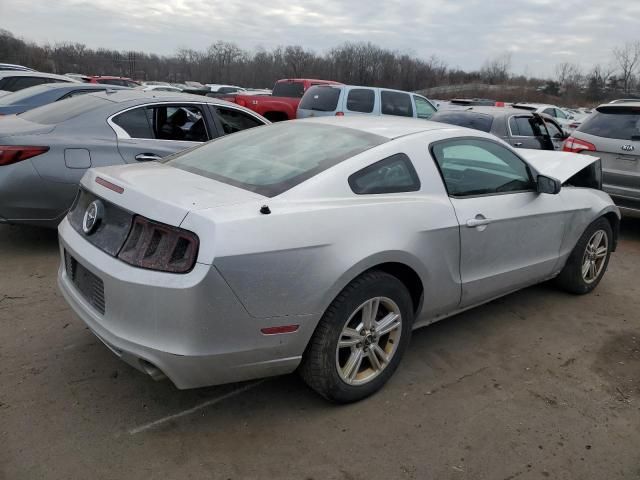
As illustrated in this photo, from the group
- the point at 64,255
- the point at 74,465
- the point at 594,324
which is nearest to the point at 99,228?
the point at 64,255

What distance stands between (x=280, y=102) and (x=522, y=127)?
6298mm

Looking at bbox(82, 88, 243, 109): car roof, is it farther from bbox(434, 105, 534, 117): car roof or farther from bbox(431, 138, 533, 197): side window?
bbox(434, 105, 534, 117): car roof

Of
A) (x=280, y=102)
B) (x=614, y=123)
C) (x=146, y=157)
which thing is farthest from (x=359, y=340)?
(x=280, y=102)

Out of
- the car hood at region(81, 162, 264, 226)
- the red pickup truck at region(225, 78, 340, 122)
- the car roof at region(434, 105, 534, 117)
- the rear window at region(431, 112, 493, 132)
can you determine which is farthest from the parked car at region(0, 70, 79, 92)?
the car hood at region(81, 162, 264, 226)

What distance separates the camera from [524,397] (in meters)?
3.08

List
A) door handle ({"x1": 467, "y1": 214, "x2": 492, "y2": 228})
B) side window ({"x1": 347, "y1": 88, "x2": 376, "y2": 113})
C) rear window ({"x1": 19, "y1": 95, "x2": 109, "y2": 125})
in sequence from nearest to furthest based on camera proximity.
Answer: door handle ({"x1": 467, "y1": 214, "x2": 492, "y2": 228}), rear window ({"x1": 19, "y1": 95, "x2": 109, "y2": 125}), side window ({"x1": 347, "y1": 88, "x2": 376, "y2": 113})

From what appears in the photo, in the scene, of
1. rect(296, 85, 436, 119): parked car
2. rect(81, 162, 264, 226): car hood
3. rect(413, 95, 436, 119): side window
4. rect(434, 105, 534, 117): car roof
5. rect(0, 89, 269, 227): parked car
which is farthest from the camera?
rect(413, 95, 436, 119): side window

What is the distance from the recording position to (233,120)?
5977mm

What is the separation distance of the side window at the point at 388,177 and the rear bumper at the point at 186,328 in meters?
0.80

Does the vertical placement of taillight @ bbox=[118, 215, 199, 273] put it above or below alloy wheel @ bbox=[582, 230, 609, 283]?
above

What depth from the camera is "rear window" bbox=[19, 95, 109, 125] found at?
506 centimetres

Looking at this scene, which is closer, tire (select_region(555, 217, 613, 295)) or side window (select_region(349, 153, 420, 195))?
side window (select_region(349, 153, 420, 195))

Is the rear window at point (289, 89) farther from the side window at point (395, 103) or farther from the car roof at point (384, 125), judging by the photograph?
the car roof at point (384, 125)

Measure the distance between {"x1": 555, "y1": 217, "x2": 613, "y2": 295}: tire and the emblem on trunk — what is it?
3679 millimetres
